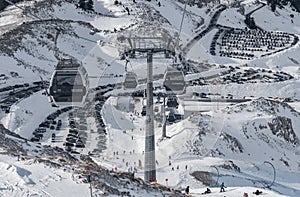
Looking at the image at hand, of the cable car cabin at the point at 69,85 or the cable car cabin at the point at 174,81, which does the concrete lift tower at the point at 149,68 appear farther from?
the cable car cabin at the point at 69,85

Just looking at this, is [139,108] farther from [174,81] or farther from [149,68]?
[149,68]

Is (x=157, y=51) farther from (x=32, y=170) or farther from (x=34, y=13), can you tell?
(x=34, y=13)

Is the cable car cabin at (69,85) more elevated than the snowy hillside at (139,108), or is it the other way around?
the cable car cabin at (69,85)

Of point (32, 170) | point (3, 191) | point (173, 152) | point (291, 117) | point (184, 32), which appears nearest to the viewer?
point (3, 191)

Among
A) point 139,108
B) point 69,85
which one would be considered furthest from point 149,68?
point 139,108

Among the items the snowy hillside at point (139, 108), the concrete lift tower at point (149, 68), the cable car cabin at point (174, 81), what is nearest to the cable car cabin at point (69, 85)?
the snowy hillside at point (139, 108)

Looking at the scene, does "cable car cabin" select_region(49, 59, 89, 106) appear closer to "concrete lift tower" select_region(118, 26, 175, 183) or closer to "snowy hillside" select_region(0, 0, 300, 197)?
"snowy hillside" select_region(0, 0, 300, 197)

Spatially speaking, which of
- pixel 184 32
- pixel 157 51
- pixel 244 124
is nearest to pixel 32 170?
pixel 157 51

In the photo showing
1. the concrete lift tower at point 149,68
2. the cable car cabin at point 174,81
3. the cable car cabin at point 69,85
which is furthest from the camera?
the cable car cabin at point 69,85
